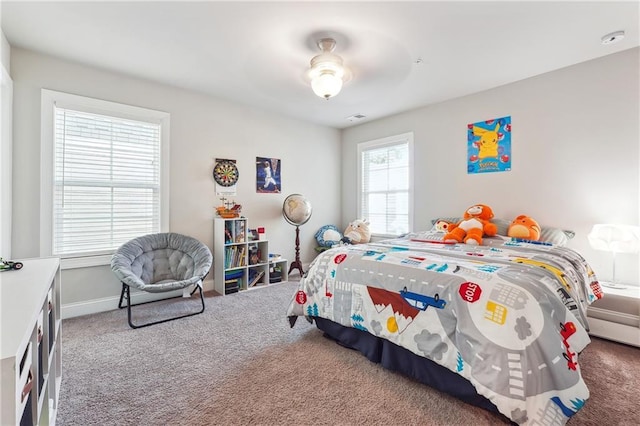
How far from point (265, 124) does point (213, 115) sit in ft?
2.50

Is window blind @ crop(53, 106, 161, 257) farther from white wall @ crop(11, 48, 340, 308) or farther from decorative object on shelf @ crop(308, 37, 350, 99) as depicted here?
decorative object on shelf @ crop(308, 37, 350, 99)

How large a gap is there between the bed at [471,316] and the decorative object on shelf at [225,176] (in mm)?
2019

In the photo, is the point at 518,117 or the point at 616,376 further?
the point at 518,117

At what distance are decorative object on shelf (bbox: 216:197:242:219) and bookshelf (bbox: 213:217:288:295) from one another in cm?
9

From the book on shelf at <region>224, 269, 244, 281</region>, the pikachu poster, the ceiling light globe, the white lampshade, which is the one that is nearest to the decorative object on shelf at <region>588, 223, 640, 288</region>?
the white lampshade

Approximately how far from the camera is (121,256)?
108 inches

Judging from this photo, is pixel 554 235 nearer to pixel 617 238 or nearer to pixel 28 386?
pixel 617 238

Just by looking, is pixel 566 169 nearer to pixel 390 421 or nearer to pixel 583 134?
pixel 583 134

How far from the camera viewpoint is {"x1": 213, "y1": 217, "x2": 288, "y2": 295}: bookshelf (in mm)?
3555

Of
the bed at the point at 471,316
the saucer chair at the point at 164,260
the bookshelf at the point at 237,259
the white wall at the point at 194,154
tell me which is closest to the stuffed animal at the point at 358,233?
the white wall at the point at 194,154

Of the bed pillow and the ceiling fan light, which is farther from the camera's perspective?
the bed pillow

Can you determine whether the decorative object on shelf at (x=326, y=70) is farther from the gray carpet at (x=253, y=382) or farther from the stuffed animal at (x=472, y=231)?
the gray carpet at (x=253, y=382)

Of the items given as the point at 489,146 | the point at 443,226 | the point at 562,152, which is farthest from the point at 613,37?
the point at 443,226

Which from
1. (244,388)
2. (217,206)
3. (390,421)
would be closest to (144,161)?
(217,206)
